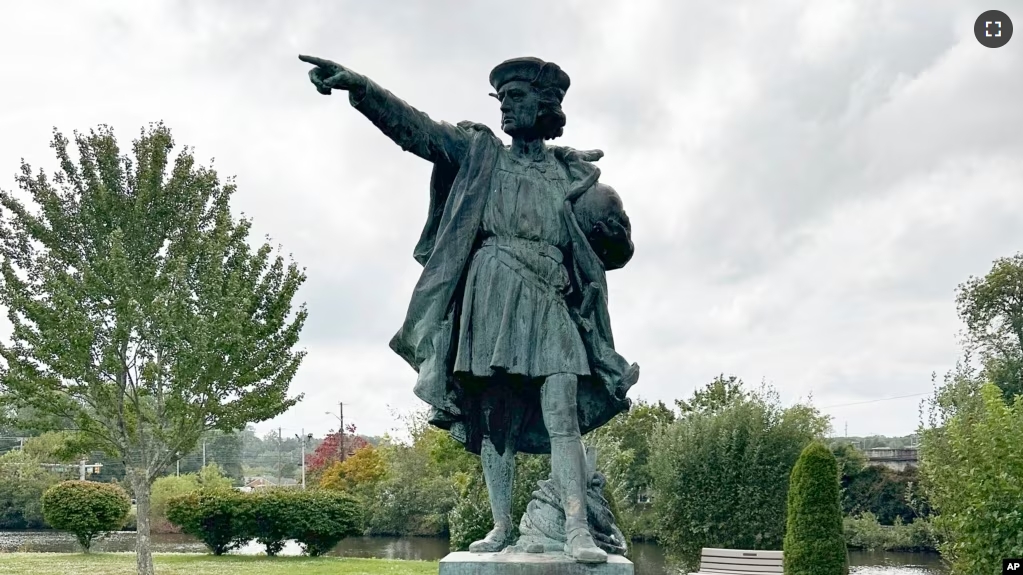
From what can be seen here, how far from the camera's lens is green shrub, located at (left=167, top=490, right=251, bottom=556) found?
23656mm

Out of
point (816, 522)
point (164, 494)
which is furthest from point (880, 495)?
point (164, 494)

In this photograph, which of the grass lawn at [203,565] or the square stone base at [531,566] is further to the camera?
the grass lawn at [203,565]

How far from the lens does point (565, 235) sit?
4465 mm

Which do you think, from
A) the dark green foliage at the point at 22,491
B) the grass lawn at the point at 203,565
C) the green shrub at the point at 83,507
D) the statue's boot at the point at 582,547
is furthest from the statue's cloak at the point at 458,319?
the dark green foliage at the point at 22,491

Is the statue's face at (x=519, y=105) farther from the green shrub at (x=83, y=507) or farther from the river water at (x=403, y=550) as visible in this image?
the green shrub at (x=83, y=507)

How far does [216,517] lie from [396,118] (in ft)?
71.4

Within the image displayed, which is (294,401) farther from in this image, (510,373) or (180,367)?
(510,373)

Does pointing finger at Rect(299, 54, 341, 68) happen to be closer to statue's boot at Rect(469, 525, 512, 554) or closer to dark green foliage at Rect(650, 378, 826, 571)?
statue's boot at Rect(469, 525, 512, 554)

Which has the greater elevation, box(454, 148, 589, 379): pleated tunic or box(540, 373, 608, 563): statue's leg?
box(454, 148, 589, 379): pleated tunic

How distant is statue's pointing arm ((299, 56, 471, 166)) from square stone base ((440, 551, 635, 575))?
187cm

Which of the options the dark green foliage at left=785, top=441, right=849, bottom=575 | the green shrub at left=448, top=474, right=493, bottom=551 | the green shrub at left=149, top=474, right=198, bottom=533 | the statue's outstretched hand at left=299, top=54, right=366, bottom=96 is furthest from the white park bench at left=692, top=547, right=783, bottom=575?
the green shrub at left=149, top=474, right=198, bottom=533

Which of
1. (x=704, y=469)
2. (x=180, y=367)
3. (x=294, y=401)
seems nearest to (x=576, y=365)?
(x=180, y=367)

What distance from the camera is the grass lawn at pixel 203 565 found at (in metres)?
17.9

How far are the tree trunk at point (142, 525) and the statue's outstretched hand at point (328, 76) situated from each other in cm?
1539
